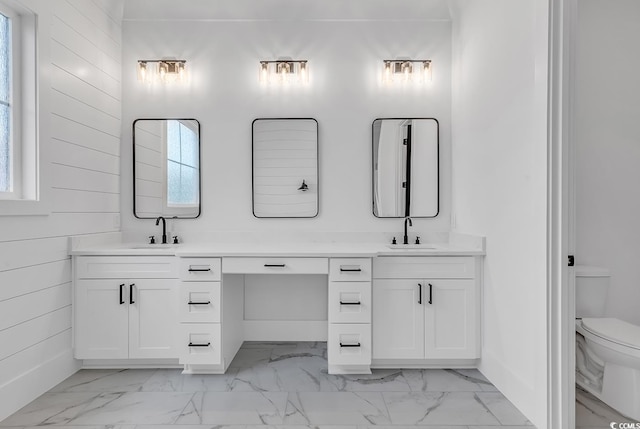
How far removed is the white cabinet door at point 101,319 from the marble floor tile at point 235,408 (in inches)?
28.6

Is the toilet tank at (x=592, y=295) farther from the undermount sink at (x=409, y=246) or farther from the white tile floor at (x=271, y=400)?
the undermount sink at (x=409, y=246)

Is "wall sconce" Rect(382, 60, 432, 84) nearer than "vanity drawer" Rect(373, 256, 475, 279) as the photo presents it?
No

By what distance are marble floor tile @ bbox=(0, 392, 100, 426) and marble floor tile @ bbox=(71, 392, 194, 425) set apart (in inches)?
2.1

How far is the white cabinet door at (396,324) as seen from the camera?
250 cm

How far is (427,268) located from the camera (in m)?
2.53

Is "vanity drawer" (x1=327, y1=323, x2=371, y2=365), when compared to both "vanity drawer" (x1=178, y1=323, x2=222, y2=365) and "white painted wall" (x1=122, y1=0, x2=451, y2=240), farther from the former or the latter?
"white painted wall" (x1=122, y1=0, x2=451, y2=240)

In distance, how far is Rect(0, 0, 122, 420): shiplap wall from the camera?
206cm

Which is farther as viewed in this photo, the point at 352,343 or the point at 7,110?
the point at 352,343

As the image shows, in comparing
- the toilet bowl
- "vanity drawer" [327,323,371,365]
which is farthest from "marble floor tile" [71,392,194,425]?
the toilet bowl

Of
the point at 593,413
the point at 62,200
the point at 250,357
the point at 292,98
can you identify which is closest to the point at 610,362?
the point at 593,413

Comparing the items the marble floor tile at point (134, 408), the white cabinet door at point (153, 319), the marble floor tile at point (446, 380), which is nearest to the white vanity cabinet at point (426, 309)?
the marble floor tile at point (446, 380)

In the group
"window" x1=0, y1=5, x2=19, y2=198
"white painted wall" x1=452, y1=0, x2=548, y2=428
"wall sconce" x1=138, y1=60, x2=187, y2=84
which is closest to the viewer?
"white painted wall" x1=452, y1=0, x2=548, y2=428

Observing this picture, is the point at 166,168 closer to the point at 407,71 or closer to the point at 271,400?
the point at 271,400

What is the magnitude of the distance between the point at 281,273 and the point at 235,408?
82cm
